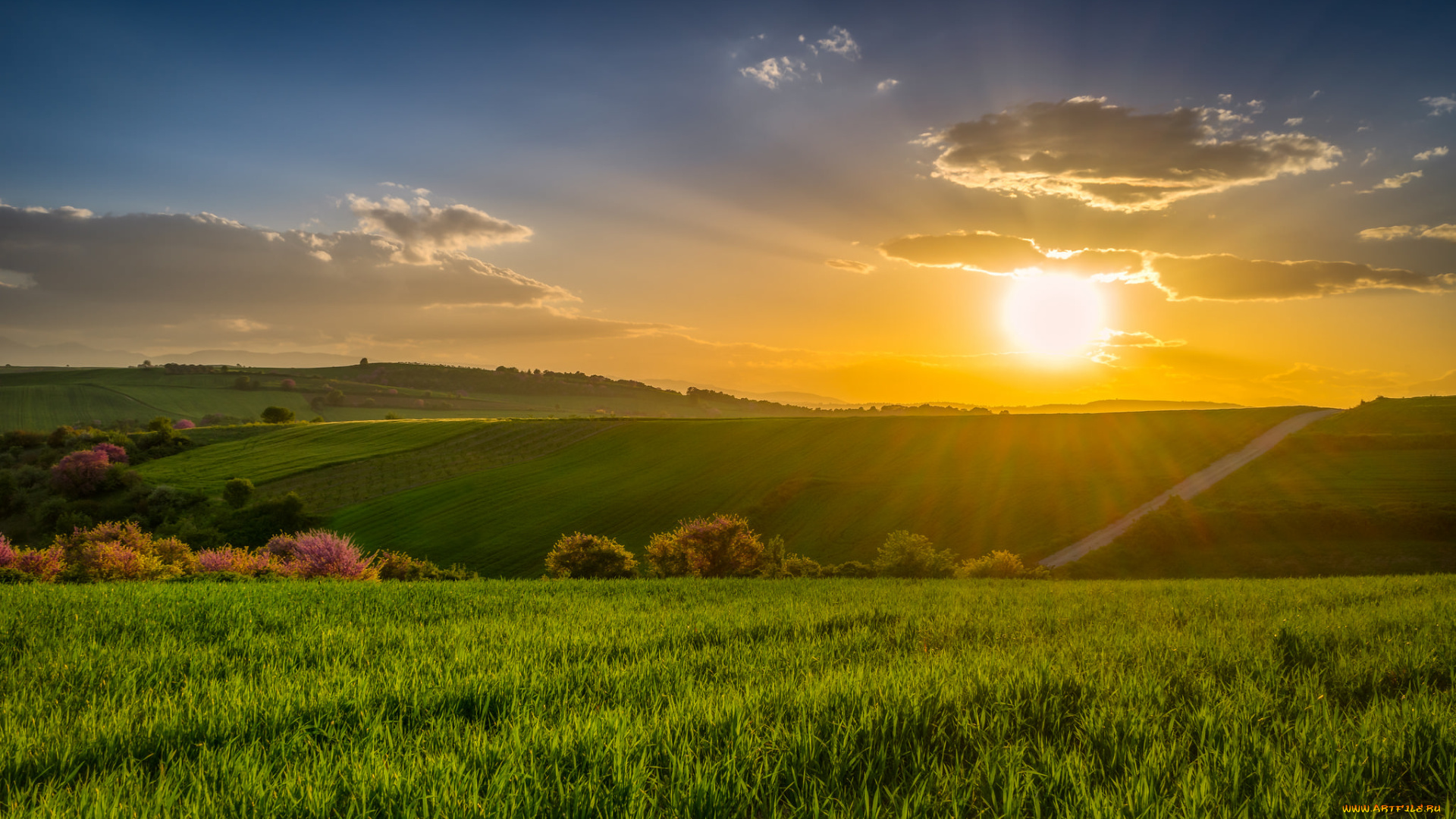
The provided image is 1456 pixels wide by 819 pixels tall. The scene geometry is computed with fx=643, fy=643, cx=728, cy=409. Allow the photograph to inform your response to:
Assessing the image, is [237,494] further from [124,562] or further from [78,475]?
[124,562]

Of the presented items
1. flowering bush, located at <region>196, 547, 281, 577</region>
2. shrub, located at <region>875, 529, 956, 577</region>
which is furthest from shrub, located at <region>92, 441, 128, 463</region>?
shrub, located at <region>875, 529, 956, 577</region>

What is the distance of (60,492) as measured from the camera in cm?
6938

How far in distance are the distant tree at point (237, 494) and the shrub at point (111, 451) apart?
A: 23.7m

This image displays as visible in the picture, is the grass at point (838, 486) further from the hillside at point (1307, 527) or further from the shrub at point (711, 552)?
the shrub at point (711, 552)

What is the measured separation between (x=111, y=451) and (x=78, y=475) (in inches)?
507

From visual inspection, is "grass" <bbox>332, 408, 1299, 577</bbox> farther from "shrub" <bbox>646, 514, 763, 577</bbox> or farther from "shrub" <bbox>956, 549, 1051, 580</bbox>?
"shrub" <bbox>646, 514, 763, 577</bbox>

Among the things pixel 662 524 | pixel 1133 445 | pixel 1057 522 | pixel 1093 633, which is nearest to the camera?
pixel 1093 633

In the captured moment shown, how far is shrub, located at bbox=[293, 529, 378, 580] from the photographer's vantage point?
2289 cm

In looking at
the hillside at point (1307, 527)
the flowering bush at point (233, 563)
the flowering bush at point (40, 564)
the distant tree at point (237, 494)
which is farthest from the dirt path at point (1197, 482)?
the distant tree at point (237, 494)

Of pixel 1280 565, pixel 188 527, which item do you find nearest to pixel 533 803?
pixel 1280 565

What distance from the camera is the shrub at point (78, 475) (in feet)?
227

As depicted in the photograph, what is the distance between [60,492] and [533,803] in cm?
9785

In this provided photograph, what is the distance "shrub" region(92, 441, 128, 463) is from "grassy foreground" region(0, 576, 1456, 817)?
98.2 m

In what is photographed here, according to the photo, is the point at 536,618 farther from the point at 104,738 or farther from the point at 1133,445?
the point at 1133,445
